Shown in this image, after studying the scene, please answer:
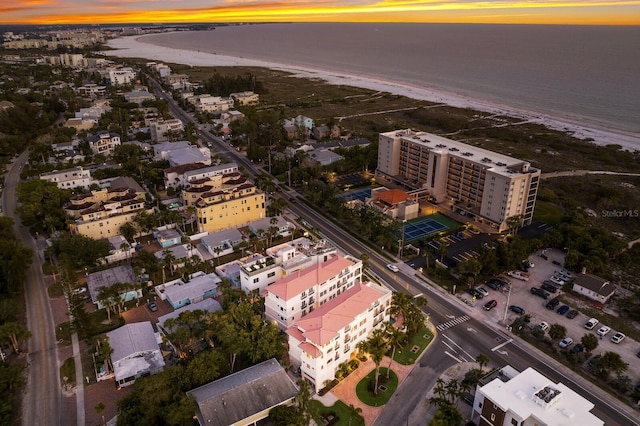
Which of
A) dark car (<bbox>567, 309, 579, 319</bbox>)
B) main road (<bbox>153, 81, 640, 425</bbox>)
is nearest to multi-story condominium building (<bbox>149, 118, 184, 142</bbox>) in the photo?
main road (<bbox>153, 81, 640, 425</bbox>)

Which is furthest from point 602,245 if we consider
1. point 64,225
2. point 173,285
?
point 64,225

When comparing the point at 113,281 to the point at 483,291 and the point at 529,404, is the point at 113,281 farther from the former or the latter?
the point at 529,404

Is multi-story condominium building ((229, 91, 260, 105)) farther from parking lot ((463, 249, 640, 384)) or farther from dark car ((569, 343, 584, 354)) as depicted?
dark car ((569, 343, 584, 354))

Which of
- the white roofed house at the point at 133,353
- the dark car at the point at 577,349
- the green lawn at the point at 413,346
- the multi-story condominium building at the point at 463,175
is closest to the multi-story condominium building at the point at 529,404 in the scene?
the green lawn at the point at 413,346

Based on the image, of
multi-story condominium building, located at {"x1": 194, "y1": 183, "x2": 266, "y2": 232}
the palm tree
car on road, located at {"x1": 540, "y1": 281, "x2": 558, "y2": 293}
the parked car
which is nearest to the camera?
the palm tree

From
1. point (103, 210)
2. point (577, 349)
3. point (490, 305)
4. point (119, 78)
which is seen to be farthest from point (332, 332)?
point (119, 78)

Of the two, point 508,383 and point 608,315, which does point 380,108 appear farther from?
point 508,383
